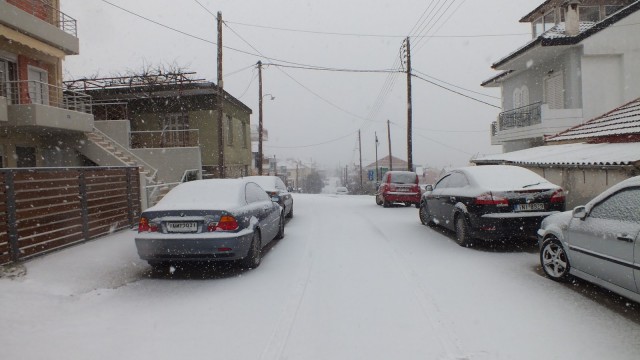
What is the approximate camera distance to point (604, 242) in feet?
15.6

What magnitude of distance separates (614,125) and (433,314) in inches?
396

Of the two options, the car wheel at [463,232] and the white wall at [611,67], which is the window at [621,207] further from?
the white wall at [611,67]

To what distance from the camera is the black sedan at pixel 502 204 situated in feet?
24.4

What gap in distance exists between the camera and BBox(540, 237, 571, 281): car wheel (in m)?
5.63

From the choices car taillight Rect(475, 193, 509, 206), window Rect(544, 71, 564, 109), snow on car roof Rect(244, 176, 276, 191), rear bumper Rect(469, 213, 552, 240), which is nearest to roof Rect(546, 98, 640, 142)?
rear bumper Rect(469, 213, 552, 240)

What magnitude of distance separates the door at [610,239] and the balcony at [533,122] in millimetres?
15459

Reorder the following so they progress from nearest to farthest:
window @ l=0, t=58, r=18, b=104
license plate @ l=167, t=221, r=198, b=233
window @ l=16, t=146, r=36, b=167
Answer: license plate @ l=167, t=221, r=198, b=233 → window @ l=0, t=58, r=18, b=104 → window @ l=16, t=146, r=36, b=167

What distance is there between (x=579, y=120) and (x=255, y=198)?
16.6 m

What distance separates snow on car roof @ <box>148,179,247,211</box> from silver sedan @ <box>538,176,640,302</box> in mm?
4690

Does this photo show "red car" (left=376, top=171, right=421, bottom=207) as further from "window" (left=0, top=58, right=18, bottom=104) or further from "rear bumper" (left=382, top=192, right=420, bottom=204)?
"window" (left=0, top=58, right=18, bottom=104)

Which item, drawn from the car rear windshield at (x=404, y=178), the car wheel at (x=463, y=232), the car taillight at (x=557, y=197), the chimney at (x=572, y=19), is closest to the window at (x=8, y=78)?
the car rear windshield at (x=404, y=178)

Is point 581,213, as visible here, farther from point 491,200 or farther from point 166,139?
point 166,139

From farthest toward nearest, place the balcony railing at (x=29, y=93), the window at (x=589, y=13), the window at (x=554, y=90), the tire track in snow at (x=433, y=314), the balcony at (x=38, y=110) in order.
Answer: the window at (x=589, y=13)
the window at (x=554, y=90)
the balcony railing at (x=29, y=93)
the balcony at (x=38, y=110)
the tire track in snow at (x=433, y=314)

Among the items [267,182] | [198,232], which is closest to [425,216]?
[267,182]
